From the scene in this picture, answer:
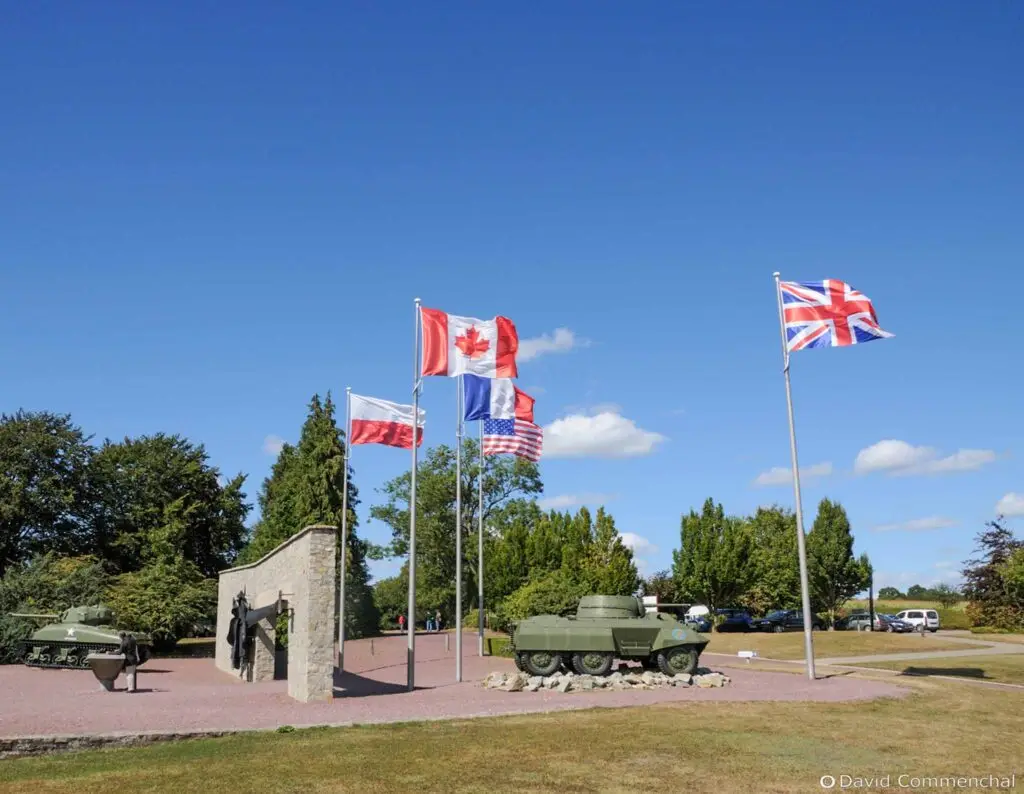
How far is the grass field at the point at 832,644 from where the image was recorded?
37.4 meters

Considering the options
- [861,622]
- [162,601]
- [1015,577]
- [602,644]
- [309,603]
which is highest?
[1015,577]

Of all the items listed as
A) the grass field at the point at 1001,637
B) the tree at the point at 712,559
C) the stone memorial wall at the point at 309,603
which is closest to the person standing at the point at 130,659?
the stone memorial wall at the point at 309,603

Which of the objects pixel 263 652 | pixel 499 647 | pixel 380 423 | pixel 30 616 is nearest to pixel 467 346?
pixel 380 423

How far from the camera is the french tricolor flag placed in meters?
26.3

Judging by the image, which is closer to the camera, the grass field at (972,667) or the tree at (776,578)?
the grass field at (972,667)

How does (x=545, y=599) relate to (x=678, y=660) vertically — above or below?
above

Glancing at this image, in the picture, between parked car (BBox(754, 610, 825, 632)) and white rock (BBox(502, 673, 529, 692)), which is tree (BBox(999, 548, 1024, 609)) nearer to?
parked car (BBox(754, 610, 825, 632))

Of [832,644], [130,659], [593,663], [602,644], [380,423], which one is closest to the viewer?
[130,659]

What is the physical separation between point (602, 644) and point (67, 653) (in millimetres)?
18664

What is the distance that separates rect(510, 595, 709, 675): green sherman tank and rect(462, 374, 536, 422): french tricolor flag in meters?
6.07

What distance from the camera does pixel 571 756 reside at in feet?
42.3

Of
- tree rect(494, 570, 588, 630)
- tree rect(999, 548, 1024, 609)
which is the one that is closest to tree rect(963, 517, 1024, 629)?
tree rect(999, 548, 1024, 609)

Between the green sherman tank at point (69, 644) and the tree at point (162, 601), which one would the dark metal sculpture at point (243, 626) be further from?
the tree at point (162, 601)

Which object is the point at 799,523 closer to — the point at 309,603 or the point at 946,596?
the point at 309,603
